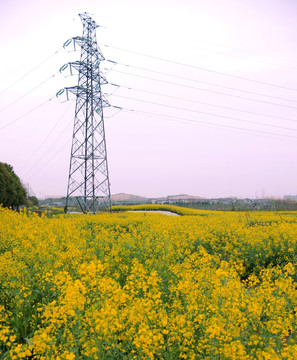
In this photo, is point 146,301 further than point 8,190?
No

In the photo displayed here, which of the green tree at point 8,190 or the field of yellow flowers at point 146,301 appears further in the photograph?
the green tree at point 8,190

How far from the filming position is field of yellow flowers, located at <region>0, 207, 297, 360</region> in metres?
2.95

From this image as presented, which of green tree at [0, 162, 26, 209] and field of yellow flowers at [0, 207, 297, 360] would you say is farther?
green tree at [0, 162, 26, 209]

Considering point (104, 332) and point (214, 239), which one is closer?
point (104, 332)

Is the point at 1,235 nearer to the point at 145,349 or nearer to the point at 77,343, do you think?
the point at 77,343

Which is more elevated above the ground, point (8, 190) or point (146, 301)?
point (8, 190)

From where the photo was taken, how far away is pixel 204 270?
479cm

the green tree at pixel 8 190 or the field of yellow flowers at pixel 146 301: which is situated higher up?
the green tree at pixel 8 190

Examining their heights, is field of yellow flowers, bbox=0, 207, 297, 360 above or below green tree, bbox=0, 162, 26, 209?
below

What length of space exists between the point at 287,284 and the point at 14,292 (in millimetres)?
3632

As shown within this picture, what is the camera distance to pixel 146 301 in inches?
153

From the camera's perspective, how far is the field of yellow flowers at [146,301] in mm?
2951

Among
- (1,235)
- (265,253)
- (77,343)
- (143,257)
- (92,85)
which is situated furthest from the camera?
(92,85)

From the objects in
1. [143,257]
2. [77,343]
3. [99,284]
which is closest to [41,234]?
[143,257]
